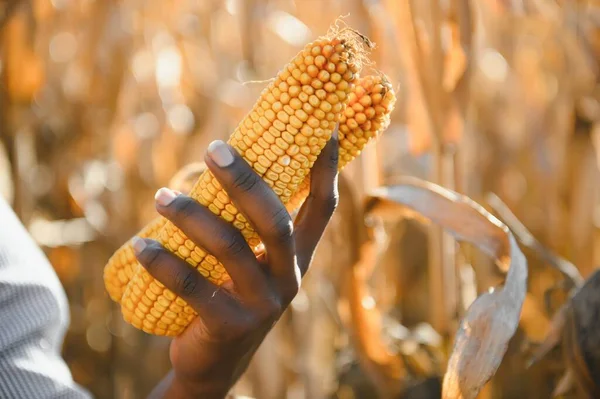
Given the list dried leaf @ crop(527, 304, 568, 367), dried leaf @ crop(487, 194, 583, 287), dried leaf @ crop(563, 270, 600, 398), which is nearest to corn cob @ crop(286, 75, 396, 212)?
dried leaf @ crop(563, 270, 600, 398)

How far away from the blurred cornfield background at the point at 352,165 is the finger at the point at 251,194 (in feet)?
2.65

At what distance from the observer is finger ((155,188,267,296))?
0.96 metres

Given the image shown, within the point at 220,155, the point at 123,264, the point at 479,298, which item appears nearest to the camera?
the point at 220,155

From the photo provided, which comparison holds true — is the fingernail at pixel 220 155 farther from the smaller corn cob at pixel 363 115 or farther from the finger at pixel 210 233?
the smaller corn cob at pixel 363 115

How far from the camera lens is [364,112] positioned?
1.04 m

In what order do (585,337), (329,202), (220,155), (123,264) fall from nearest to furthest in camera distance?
(220,155), (329,202), (123,264), (585,337)

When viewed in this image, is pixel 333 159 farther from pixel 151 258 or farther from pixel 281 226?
pixel 151 258

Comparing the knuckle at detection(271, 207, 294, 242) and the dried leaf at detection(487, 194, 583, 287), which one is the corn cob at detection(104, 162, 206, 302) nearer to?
the knuckle at detection(271, 207, 294, 242)

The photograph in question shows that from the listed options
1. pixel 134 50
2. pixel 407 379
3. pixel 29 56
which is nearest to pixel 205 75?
pixel 134 50

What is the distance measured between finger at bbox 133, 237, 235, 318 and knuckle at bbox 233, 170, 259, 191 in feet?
0.52

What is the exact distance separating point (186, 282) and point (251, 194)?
170mm

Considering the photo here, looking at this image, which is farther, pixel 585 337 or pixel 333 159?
pixel 585 337

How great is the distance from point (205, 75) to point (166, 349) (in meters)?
1.69

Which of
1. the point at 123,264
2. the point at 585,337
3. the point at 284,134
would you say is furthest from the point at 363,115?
the point at 585,337
